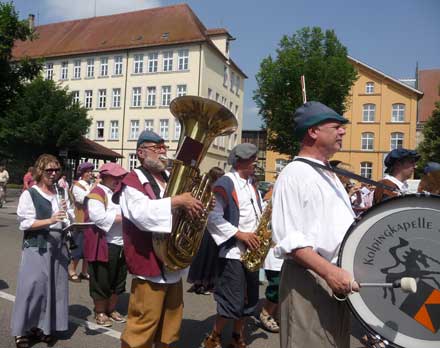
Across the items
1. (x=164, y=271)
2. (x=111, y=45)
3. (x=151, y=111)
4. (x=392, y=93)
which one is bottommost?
(x=164, y=271)

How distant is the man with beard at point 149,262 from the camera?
3018mm

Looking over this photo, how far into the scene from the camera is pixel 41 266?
4.14m

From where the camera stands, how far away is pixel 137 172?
3312mm

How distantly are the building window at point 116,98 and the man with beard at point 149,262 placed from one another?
1646 inches

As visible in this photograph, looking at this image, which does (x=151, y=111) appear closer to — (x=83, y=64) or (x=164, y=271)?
(x=83, y=64)

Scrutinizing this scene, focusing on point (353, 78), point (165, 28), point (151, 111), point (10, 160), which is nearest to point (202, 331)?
point (353, 78)

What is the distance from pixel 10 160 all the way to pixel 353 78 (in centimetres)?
2712

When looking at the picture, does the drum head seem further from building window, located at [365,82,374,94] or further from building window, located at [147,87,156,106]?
building window, located at [365,82,374,94]

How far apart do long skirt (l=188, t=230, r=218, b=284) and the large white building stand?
116 feet

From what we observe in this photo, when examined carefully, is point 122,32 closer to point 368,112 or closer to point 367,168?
point 368,112

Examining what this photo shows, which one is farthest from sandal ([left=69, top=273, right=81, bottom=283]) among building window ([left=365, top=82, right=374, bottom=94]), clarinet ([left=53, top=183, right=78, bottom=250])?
building window ([left=365, top=82, right=374, bottom=94])

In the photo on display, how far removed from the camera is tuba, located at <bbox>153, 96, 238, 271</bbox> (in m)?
3.11

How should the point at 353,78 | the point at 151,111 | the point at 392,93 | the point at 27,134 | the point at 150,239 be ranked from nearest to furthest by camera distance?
the point at 150,239
the point at 27,134
the point at 353,78
the point at 151,111
the point at 392,93

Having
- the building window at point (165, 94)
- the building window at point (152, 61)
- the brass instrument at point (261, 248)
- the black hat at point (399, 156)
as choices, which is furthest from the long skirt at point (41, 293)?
the building window at point (152, 61)
